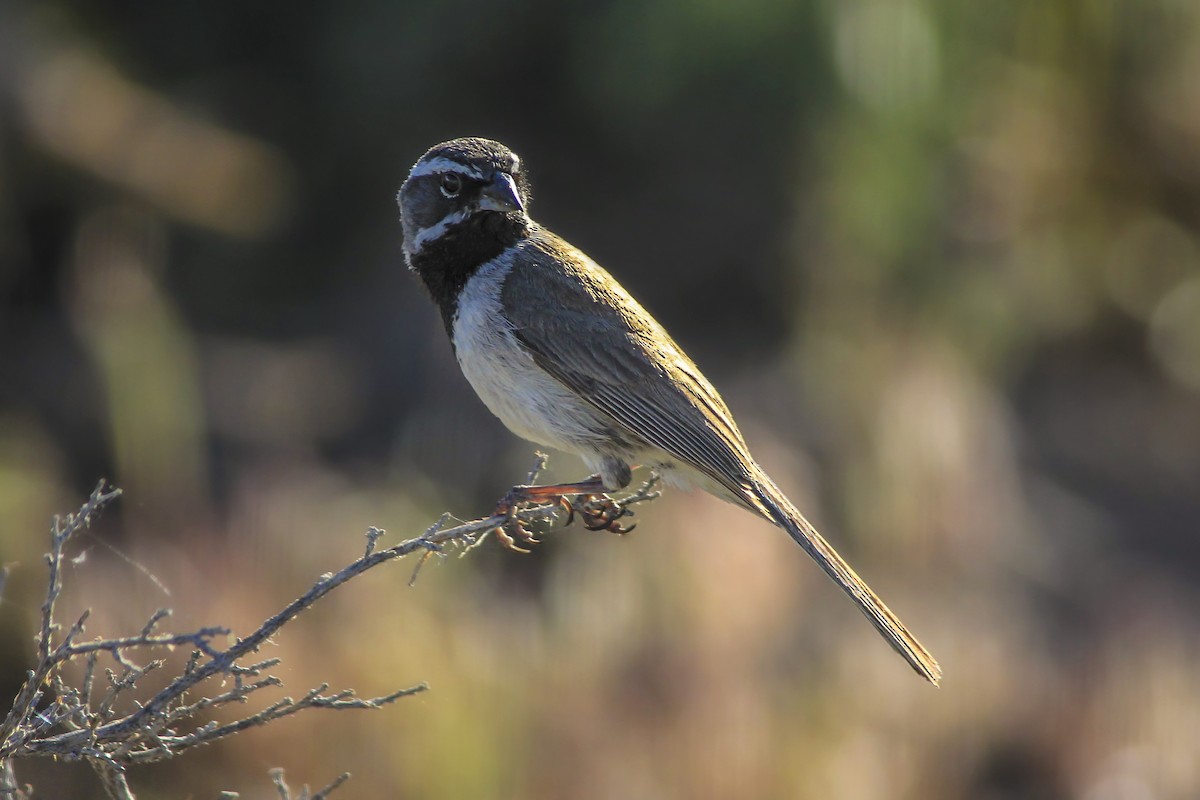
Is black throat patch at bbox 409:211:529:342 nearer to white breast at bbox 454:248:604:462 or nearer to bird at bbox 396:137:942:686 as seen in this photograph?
bird at bbox 396:137:942:686

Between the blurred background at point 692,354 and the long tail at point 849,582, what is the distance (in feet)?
9.76

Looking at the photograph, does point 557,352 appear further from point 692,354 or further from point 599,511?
point 692,354

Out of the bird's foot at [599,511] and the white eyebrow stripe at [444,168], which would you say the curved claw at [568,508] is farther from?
the white eyebrow stripe at [444,168]

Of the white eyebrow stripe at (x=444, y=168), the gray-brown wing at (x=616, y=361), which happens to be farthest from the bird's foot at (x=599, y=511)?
Answer: the white eyebrow stripe at (x=444, y=168)

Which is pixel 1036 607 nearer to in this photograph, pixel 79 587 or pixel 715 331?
pixel 715 331

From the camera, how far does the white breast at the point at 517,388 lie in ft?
15.5

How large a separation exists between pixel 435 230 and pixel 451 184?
0.21 m

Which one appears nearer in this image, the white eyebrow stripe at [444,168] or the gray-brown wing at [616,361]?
the gray-brown wing at [616,361]

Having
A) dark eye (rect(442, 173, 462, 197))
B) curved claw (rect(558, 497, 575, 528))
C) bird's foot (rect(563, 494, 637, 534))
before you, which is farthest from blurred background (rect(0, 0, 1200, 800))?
dark eye (rect(442, 173, 462, 197))

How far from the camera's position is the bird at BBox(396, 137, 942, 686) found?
472cm

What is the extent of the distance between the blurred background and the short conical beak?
3.22m

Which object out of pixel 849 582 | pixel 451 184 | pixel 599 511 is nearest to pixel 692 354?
pixel 451 184

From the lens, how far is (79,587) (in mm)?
8008

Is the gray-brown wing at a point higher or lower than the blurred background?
lower
